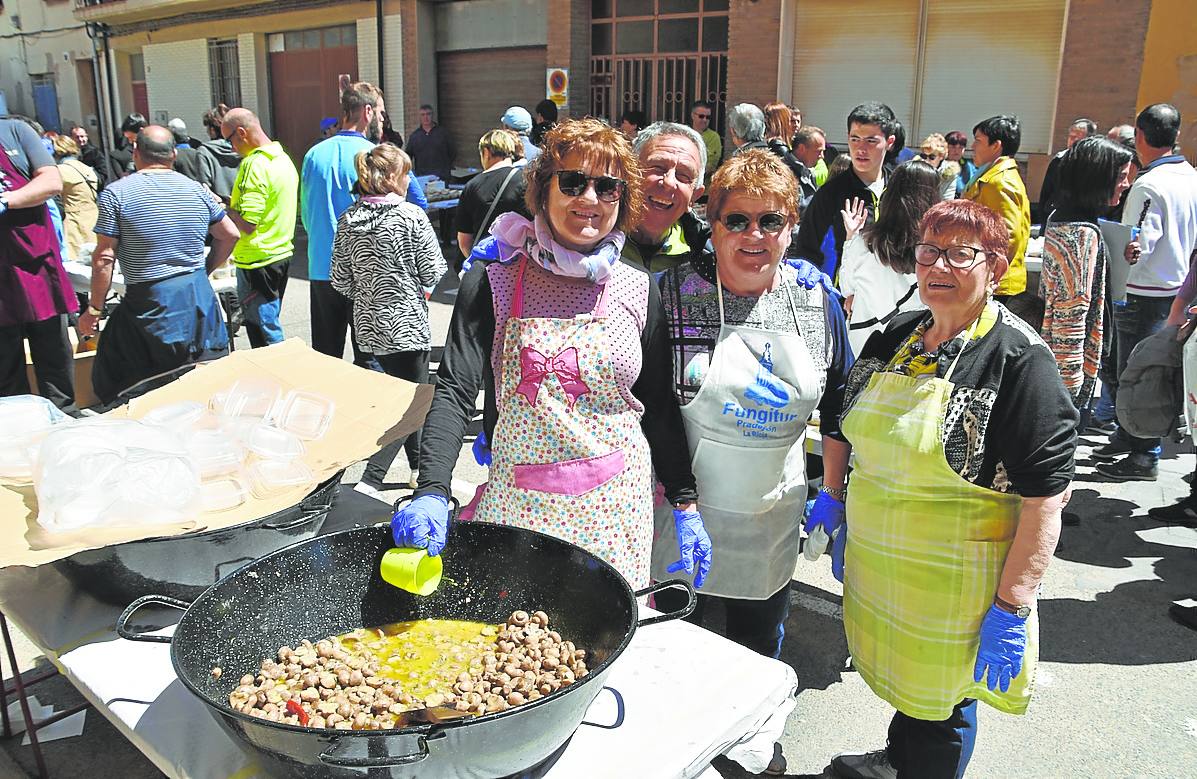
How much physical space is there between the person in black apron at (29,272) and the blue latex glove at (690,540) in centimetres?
363

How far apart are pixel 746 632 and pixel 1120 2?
373 inches

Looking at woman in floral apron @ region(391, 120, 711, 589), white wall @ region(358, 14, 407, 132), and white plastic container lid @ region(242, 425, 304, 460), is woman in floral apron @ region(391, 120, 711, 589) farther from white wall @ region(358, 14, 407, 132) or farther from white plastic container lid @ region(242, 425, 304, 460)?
white wall @ region(358, 14, 407, 132)

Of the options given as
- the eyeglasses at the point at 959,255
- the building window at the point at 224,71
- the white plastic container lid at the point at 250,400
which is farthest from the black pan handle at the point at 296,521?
the building window at the point at 224,71

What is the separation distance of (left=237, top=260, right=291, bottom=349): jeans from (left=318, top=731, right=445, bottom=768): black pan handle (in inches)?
204

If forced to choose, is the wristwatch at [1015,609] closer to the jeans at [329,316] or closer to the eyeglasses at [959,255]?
the eyeglasses at [959,255]

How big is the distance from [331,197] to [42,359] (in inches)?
73.4

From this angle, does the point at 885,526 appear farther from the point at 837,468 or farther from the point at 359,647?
the point at 359,647

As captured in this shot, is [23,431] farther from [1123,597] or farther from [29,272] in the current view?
[1123,597]

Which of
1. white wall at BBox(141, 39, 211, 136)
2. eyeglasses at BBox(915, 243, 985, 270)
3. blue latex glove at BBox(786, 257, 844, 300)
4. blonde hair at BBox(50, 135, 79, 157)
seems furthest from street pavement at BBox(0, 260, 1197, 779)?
white wall at BBox(141, 39, 211, 136)

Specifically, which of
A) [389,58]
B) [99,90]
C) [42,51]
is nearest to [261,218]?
[389,58]

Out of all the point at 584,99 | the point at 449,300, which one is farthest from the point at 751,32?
the point at 449,300

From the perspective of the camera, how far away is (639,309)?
86.6 inches

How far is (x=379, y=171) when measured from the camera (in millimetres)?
4523

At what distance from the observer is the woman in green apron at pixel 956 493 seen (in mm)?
2014
